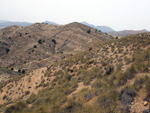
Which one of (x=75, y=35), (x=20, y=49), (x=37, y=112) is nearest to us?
(x=37, y=112)

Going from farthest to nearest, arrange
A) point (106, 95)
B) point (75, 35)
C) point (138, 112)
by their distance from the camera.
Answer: point (75, 35) → point (106, 95) → point (138, 112)

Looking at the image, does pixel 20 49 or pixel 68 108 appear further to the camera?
pixel 20 49

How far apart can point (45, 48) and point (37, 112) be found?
56.2 metres

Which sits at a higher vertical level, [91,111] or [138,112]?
[138,112]

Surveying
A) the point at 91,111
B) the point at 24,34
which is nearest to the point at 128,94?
the point at 91,111

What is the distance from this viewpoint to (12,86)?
66.7 feet

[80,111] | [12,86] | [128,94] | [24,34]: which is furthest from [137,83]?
[24,34]

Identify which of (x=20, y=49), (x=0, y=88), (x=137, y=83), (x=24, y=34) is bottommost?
(x=0, y=88)

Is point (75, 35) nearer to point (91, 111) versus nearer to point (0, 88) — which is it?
point (0, 88)

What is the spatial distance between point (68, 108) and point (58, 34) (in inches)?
2846

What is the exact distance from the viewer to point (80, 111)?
6.18 metres

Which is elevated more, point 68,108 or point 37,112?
point 68,108

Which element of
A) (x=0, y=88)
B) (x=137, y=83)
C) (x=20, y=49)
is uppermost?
(x=137, y=83)

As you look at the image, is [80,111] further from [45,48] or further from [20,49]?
[20,49]
